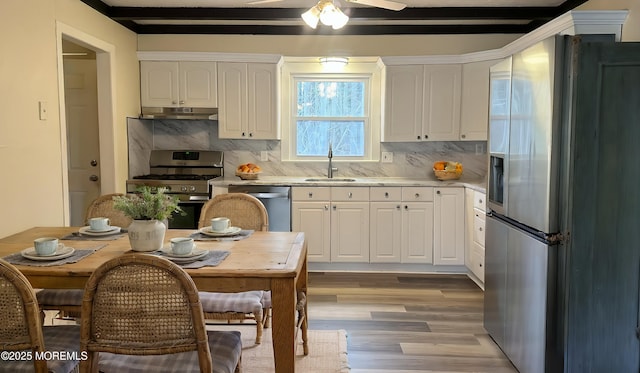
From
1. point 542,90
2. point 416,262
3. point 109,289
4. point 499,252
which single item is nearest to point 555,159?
point 542,90

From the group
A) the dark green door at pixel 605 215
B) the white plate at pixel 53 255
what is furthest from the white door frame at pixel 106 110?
the dark green door at pixel 605 215

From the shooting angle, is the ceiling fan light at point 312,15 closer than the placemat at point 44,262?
No

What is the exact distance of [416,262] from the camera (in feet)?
16.2

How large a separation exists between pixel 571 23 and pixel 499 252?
4.75 ft

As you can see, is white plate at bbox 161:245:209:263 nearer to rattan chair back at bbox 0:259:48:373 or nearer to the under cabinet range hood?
rattan chair back at bbox 0:259:48:373

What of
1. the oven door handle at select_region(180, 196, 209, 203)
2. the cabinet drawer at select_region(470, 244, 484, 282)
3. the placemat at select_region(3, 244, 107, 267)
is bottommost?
the cabinet drawer at select_region(470, 244, 484, 282)

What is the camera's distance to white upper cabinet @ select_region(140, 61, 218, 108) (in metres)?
5.05

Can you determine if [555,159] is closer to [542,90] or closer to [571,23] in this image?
[542,90]

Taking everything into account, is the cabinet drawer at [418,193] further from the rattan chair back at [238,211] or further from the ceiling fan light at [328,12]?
the ceiling fan light at [328,12]

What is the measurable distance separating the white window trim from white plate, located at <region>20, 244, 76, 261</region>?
3.29 metres

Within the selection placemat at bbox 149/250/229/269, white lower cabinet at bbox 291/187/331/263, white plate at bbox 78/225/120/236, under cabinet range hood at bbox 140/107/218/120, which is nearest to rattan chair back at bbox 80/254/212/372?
placemat at bbox 149/250/229/269

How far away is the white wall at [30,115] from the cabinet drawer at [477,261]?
3.28 meters

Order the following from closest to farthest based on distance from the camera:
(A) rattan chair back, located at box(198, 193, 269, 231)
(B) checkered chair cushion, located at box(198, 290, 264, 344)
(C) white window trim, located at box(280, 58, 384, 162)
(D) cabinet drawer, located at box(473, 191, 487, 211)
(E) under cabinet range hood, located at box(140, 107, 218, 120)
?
(B) checkered chair cushion, located at box(198, 290, 264, 344)
(A) rattan chair back, located at box(198, 193, 269, 231)
(D) cabinet drawer, located at box(473, 191, 487, 211)
(E) under cabinet range hood, located at box(140, 107, 218, 120)
(C) white window trim, located at box(280, 58, 384, 162)

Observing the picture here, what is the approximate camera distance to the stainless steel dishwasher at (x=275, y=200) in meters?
4.81
